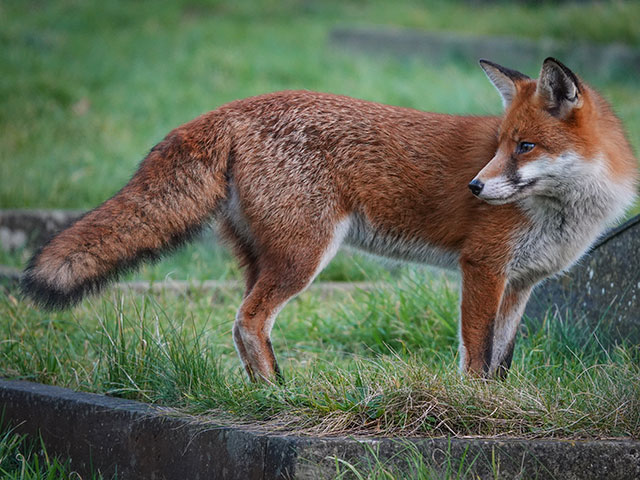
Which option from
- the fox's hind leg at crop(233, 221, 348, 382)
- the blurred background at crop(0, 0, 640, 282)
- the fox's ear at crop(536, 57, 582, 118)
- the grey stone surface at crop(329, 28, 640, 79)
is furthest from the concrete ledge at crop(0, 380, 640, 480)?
the grey stone surface at crop(329, 28, 640, 79)

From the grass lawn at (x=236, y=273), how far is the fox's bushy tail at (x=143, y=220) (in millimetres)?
394

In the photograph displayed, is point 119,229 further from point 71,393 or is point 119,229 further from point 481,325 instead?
point 481,325

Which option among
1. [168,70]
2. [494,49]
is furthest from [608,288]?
[168,70]

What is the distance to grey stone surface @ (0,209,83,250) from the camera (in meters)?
7.05

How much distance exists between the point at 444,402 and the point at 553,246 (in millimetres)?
1312

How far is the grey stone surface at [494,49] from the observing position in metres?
12.0

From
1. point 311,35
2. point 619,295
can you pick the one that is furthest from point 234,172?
point 311,35

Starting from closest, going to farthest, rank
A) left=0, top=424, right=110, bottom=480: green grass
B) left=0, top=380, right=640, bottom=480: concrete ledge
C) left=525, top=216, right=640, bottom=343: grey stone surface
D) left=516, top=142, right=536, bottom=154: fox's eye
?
1. left=0, top=380, right=640, bottom=480: concrete ledge
2. left=0, top=424, right=110, bottom=480: green grass
3. left=516, top=142, right=536, bottom=154: fox's eye
4. left=525, top=216, right=640, bottom=343: grey stone surface

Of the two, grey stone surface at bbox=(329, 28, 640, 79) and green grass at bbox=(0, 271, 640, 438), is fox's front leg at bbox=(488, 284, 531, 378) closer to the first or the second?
green grass at bbox=(0, 271, 640, 438)

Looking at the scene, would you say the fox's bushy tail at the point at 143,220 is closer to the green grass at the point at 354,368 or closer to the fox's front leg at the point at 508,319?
the green grass at the point at 354,368

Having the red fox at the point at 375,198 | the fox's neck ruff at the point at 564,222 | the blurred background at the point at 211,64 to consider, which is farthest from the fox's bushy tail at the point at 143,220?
the blurred background at the point at 211,64

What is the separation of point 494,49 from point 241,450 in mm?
11119

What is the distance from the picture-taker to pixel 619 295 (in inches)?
174

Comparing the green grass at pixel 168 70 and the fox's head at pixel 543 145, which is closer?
the fox's head at pixel 543 145
